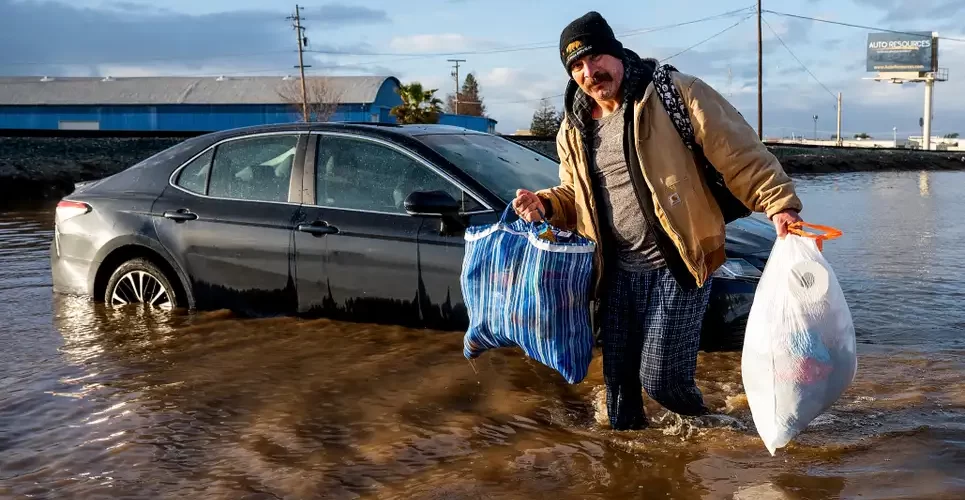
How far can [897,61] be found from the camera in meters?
102

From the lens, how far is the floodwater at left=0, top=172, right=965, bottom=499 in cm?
350

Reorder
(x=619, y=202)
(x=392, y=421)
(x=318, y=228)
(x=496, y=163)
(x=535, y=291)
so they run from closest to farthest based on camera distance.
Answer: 1. (x=619, y=202)
2. (x=535, y=291)
3. (x=392, y=421)
4. (x=318, y=228)
5. (x=496, y=163)

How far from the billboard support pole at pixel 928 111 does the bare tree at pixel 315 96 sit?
61.8 metres

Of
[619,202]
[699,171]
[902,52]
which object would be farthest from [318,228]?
[902,52]

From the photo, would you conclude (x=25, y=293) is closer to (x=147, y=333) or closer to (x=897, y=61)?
(x=147, y=333)

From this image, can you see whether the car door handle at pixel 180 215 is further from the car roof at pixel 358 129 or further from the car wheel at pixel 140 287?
the car roof at pixel 358 129

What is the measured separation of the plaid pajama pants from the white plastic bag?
0.85 ft

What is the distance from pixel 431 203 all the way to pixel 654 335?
1.82 meters

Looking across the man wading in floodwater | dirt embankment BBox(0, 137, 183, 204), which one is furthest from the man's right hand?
dirt embankment BBox(0, 137, 183, 204)

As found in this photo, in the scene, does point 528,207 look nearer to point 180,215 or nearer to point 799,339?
point 799,339

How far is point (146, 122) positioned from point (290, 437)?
2383 inches

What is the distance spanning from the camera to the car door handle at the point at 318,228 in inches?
217

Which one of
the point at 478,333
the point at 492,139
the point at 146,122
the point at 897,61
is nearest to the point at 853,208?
the point at 492,139

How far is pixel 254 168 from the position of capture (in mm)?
5969
